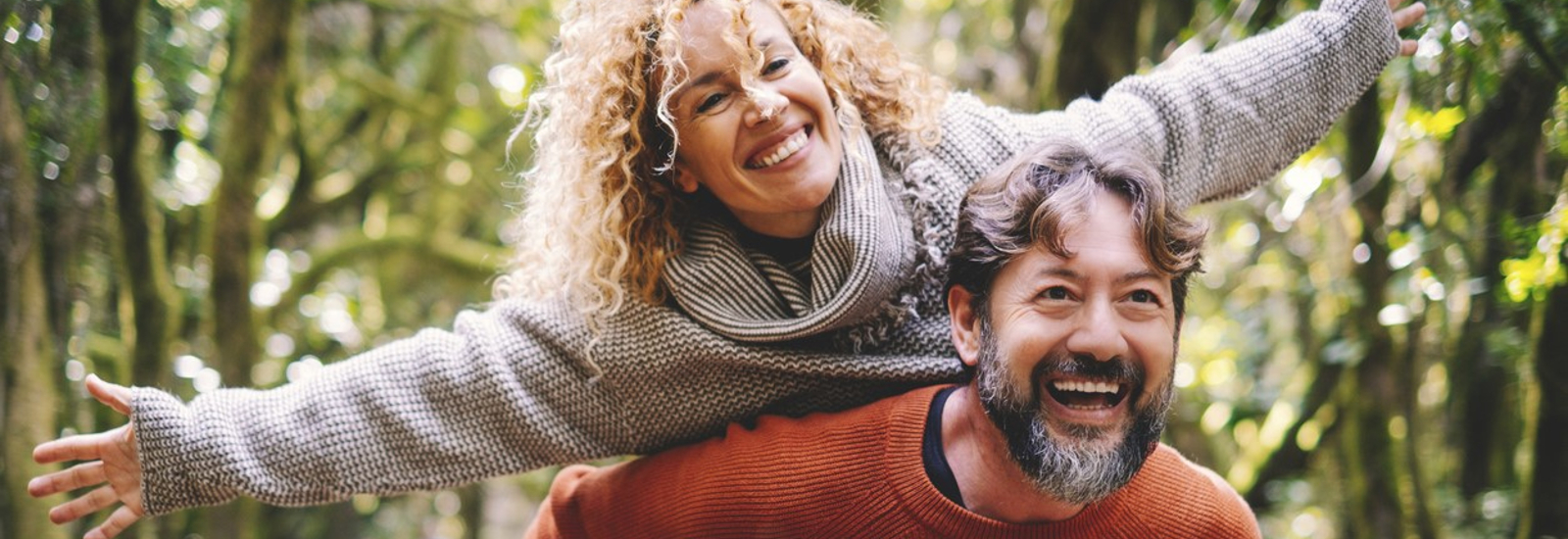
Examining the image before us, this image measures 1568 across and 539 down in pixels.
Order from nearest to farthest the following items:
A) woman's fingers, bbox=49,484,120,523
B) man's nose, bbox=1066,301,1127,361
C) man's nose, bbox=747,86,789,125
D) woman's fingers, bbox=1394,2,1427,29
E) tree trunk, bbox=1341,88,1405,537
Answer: man's nose, bbox=1066,301,1127,361 < man's nose, bbox=747,86,789,125 < woman's fingers, bbox=49,484,120,523 < woman's fingers, bbox=1394,2,1427,29 < tree trunk, bbox=1341,88,1405,537

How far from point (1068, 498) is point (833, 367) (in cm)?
45

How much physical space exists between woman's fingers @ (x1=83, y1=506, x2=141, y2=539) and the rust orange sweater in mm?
832

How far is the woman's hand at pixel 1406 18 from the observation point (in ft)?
7.39

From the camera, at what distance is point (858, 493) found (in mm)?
1950

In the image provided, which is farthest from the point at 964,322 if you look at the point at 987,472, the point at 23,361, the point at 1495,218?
the point at 23,361

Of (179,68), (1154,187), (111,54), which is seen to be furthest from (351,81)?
(1154,187)

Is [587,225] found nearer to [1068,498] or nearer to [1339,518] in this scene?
[1068,498]

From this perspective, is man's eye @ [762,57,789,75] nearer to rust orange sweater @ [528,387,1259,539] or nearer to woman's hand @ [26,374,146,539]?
rust orange sweater @ [528,387,1259,539]

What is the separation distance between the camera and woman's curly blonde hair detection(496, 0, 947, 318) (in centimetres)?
211

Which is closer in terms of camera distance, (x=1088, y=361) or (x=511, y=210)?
(x=1088, y=361)

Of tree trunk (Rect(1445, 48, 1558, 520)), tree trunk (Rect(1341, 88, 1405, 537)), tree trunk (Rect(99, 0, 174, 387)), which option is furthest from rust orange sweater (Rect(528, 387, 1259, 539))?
tree trunk (Rect(99, 0, 174, 387))

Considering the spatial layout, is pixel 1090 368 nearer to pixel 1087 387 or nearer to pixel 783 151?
pixel 1087 387

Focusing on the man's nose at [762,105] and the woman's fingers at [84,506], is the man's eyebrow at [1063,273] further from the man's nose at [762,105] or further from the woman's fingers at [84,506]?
the woman's fingers at [84,506]

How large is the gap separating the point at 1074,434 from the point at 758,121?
2.22 feet
